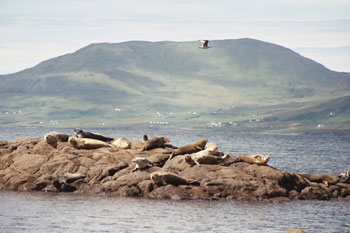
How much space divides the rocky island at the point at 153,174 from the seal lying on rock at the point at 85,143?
0.06ft

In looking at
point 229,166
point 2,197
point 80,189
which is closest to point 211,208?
point 229,166

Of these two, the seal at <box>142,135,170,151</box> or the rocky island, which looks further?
the seal at <box>142,135,170,151</box>

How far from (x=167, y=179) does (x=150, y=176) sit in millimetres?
1319

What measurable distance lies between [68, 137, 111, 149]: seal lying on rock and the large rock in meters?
0.28

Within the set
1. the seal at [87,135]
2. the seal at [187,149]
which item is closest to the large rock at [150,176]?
the seal at [187,149]

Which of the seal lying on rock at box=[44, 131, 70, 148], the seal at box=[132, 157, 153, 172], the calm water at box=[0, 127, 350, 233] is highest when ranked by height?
the seal lying on rock at box=[44, 131, 70, 148]

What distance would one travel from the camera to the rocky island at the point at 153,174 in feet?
141

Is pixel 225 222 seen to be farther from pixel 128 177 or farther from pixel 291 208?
pixel 128 177

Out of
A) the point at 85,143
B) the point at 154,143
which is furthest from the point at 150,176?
the point at 85,143

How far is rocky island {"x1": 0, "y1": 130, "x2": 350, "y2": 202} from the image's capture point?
4288 cm

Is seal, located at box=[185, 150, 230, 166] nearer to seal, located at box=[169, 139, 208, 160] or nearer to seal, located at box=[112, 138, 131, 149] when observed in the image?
seal, located at box=[169, 139, 208, 160]

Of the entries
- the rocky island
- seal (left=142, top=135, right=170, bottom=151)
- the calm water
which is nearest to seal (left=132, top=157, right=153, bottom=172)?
the rocky island

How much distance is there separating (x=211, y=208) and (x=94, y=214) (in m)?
7.87

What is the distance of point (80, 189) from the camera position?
44500mm
